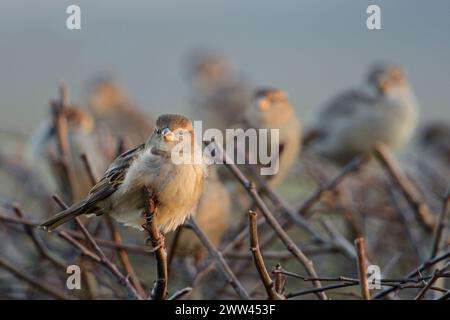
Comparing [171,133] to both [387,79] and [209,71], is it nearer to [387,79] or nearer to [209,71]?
[387,79]

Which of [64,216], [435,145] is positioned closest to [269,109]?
[435,145]

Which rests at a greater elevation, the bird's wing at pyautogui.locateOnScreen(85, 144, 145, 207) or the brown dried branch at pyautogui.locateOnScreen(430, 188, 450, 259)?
the bird's wing at pyautogui.locateOnScreen(85, 144, 145, 207)

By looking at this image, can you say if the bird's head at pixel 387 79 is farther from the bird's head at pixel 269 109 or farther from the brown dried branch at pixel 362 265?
the brown dried branch at pixel 362 265

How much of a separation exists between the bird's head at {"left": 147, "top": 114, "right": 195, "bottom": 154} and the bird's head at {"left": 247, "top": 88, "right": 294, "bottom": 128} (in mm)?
2217

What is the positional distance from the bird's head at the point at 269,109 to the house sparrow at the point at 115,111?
2646mm

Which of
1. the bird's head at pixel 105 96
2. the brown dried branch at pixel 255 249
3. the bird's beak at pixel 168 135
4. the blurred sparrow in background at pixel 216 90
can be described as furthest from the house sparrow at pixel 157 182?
the bird's head at pixel 105 96

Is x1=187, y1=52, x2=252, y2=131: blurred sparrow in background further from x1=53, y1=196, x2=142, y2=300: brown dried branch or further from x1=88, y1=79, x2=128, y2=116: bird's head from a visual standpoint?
x1=53, y1=196, x2=142, y2=300: brown dried branch

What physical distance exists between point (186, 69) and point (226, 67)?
533 mm

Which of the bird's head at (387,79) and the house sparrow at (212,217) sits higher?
the bird's head at (387,79)

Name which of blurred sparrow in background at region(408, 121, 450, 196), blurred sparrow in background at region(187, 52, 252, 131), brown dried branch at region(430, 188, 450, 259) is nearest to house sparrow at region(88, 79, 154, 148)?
blurred sparrow in background at region(187, 52, 252, 131)

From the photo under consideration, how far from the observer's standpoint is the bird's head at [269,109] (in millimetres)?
4293

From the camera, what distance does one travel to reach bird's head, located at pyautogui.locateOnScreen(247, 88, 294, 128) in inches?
169
